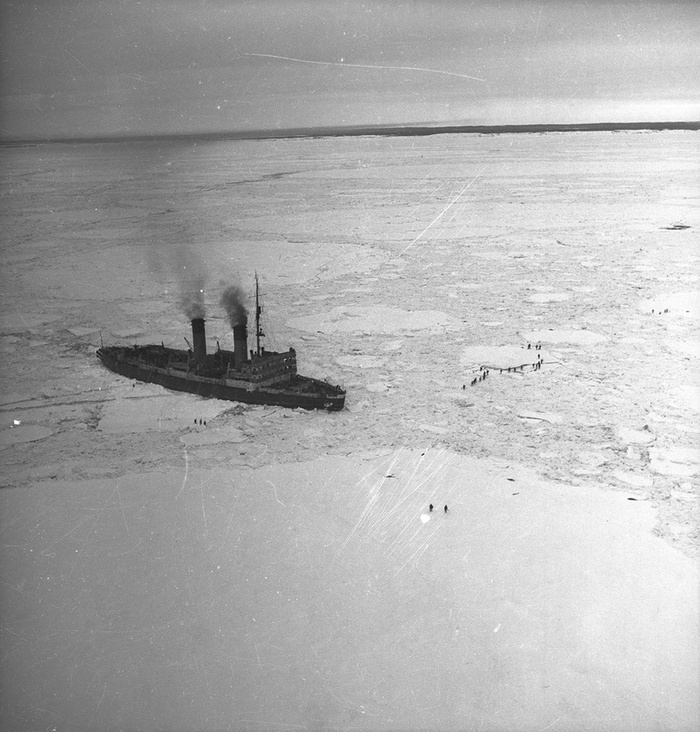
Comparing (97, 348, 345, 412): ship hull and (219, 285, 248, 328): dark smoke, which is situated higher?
(219, 285, 248, 328): dark smoke

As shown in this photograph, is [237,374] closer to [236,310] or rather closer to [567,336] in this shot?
[236,310]

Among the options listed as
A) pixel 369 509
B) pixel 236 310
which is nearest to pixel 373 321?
pixel 236 310

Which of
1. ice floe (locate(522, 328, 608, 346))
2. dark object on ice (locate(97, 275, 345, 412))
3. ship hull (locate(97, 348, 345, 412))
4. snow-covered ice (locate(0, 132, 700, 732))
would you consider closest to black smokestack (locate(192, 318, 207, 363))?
dark object on ice (locate(97, 275, 345, 412))

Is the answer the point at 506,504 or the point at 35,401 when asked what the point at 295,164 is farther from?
the point at 506,504

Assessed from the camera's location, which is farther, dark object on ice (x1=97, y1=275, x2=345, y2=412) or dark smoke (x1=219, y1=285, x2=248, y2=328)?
dark smoke (x1=219, y1=285, x2=248, y2=328)

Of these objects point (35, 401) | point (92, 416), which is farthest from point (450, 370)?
point (35, 401)

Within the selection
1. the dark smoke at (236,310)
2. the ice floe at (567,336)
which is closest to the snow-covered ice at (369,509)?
the ice floe at (567,336)

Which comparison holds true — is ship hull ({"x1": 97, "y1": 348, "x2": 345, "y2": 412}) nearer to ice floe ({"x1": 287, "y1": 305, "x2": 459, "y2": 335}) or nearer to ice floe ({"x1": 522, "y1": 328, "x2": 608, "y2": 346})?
ice floe ({"x1": 287, "y1": 305, "x2": 459, "y2": 335})

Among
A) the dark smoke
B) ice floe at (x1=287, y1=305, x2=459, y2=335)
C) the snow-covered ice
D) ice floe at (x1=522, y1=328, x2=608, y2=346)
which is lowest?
the snow-covered ice
